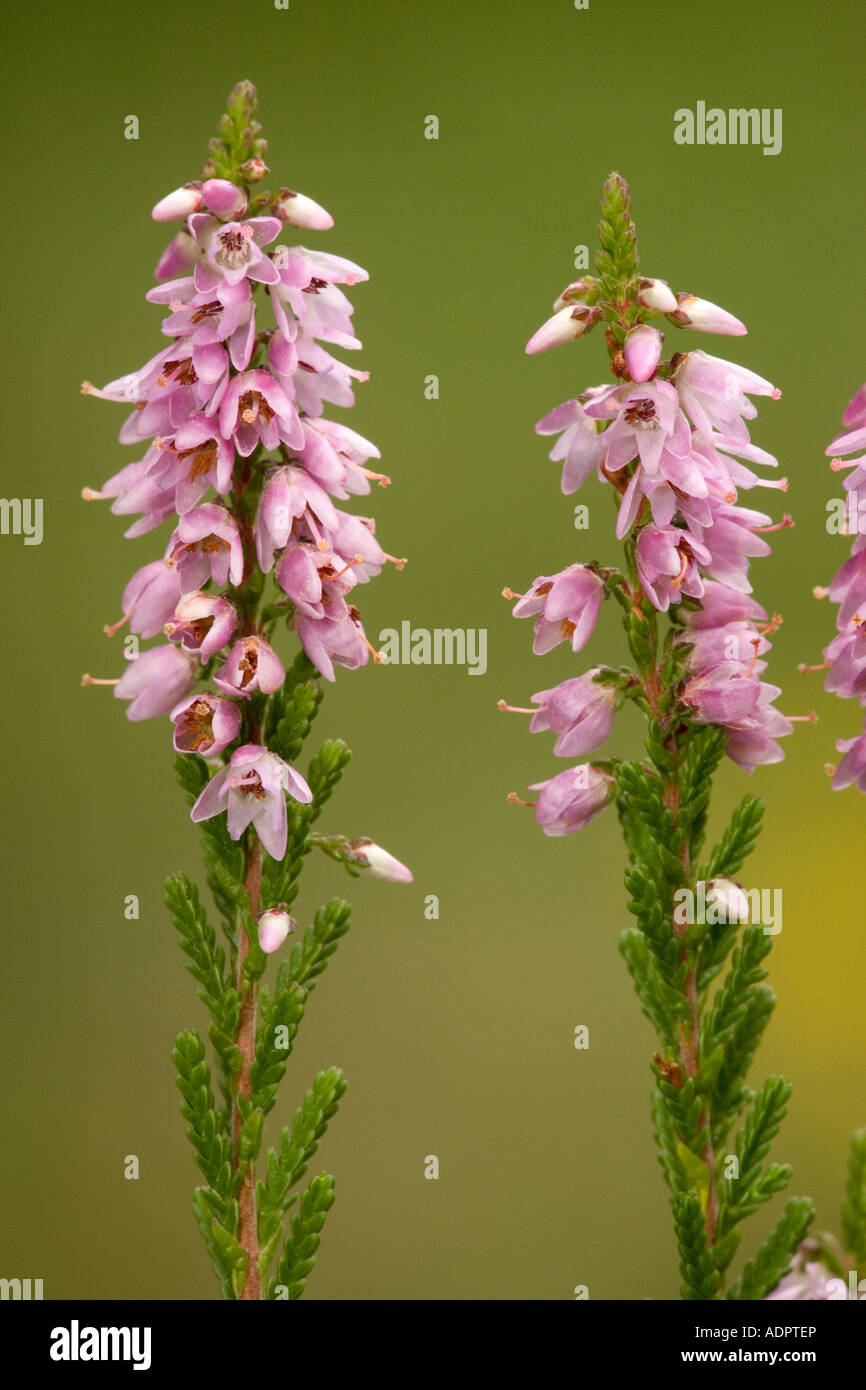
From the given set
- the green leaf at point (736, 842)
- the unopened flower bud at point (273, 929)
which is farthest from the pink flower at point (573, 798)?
the unopened flower bud at point (273, 929)

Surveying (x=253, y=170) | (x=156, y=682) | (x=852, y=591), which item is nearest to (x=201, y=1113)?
(x=156, y=682)

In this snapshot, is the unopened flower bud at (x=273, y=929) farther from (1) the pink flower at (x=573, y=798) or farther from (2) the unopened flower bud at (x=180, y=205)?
(2) the unopened flower bud at (x=180, y=205)

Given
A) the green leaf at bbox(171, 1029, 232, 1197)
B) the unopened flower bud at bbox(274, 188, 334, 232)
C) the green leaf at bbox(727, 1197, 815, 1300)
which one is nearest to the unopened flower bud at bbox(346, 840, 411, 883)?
the green leaf at bbox(171, 1029, 232, 1197)

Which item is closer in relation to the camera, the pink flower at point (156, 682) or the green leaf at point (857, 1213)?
the green leaf at point (857, 1213)

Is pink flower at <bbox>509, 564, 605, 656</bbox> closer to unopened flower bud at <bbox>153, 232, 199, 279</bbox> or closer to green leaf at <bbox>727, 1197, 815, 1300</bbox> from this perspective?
unopened flower bud at <bbox>153, 232, 199, 279</bbox>
